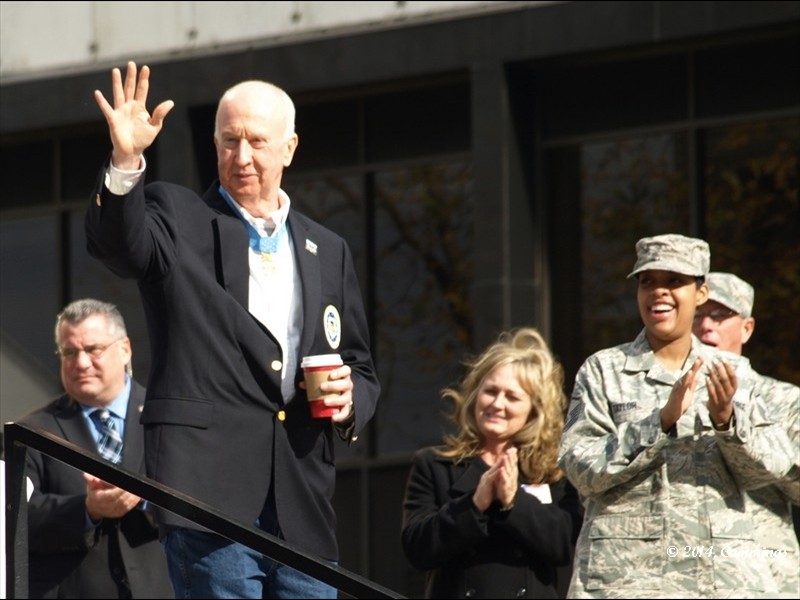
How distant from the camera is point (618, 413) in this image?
589cm

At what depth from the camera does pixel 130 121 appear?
4.79 m

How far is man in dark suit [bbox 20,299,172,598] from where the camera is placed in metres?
4.30

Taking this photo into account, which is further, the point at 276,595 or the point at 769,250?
the point at 769,250

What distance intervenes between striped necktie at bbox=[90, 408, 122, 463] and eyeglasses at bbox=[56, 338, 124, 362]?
0.23 m

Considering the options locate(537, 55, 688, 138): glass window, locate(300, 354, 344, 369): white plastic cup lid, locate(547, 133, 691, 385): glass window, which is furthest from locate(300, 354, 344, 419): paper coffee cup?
locate(537, 55, 688, 138): glass window

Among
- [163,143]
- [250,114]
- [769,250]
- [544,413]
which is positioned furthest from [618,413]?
[163,143]

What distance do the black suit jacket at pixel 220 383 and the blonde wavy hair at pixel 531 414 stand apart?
74.8 inches

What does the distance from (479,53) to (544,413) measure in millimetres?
5777

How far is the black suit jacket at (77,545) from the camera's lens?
4.23m

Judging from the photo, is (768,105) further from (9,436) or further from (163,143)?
(9,436)

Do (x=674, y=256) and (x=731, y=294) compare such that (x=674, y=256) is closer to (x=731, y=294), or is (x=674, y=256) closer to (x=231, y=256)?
(x=731, y=294)

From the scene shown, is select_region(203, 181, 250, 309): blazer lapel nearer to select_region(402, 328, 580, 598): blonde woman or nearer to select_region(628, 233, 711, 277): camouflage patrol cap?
select_region(628, 233, 711, 277): camouflage patrol cap

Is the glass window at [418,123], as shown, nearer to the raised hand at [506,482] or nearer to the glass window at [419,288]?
the glass window at [419,288]

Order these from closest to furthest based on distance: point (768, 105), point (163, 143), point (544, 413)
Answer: point (544, 413)
point (768, 105)
point (163, 143)
